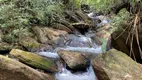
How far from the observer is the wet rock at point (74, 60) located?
5.66 m

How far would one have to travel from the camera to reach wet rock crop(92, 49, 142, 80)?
419 cm

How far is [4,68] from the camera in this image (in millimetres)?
4059

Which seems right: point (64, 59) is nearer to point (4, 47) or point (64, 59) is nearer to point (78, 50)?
point (78, 50)

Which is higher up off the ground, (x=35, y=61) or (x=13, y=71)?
(x=13, y=71)

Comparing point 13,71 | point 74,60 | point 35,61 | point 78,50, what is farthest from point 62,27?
point 13,71

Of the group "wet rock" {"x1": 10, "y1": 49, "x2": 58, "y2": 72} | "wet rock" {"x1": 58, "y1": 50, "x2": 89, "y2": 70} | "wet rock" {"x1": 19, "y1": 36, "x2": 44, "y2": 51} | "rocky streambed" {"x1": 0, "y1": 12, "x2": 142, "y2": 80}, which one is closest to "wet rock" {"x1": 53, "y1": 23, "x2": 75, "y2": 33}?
"rocky streambed" {"x1": 0, "y1": 12, "x2": 142, "y2": 80}

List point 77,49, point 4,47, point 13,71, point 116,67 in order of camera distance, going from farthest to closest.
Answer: point 77,49 → point 4,47 → point 116,67 → point 13,71

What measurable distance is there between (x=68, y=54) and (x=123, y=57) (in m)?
1.83

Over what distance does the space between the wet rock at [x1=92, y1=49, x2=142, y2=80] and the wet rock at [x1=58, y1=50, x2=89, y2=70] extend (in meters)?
1.00

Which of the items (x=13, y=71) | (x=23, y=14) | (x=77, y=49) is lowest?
(x=77, y=49)

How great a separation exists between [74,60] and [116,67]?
1555mm

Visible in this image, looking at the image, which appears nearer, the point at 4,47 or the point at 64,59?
the point at 64,59

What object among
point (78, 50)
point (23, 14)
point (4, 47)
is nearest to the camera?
point (4, 47)

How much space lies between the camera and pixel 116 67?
14.6 feet
